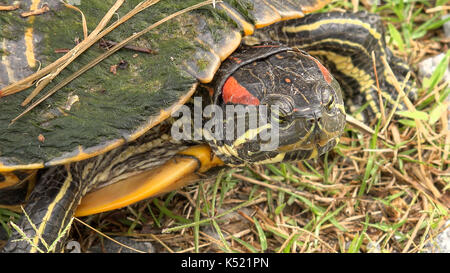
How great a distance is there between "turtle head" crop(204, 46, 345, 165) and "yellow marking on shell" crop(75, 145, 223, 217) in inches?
6.5

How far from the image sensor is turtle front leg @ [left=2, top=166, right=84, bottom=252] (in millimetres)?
2598

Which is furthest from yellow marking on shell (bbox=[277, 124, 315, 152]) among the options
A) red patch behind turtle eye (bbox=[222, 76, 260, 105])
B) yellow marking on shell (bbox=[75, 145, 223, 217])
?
yellow marking on shell (bbox=[75, 145, 223, 217])

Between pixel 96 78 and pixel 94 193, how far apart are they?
0.81 meters

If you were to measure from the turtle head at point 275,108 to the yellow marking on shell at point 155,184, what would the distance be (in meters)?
0.17

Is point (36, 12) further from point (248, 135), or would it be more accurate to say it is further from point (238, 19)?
point (248, 135)

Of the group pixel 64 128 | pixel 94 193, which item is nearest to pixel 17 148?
pixel 64 128

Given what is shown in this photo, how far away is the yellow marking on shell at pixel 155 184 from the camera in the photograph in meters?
2.84

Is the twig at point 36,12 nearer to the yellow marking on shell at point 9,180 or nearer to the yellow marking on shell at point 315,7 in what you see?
the yellow marking on shell at point 9,180

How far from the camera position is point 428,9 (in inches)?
165

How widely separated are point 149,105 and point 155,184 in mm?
578

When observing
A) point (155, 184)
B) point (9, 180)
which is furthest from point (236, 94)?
point (9, 180)

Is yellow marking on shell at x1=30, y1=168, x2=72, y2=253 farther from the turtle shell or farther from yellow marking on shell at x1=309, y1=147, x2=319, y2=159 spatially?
yellow marking on shell at x1=309, y1=147, x2=319, y2=159

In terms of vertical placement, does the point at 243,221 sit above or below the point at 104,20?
below
